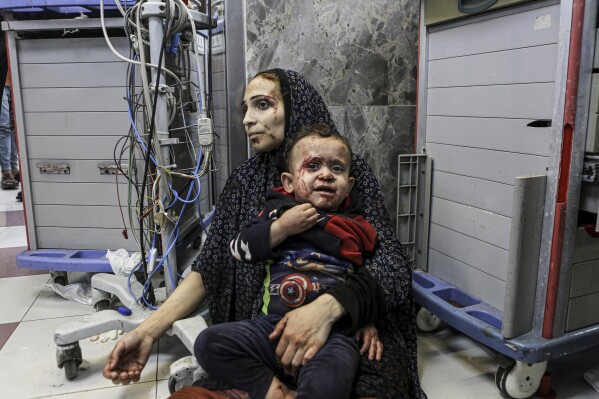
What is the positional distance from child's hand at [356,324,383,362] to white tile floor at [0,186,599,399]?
1.43ft

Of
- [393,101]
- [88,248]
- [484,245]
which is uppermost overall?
[393,101]

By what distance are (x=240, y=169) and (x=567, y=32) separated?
93 centimetres

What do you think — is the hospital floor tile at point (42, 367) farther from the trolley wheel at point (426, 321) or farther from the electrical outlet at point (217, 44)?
the electrical outlet at point (217, 44)

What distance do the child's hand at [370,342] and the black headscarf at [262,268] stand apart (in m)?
0.05

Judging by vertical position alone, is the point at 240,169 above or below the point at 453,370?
above

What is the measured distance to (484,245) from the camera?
62.5 inches

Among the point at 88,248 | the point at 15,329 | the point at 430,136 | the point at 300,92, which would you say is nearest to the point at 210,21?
the point at 300,92

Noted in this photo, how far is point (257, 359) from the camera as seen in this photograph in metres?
1.11

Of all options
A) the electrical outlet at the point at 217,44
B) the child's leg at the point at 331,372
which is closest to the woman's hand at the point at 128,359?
the child's leg at the point at 331,372

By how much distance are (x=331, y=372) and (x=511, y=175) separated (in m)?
0.83

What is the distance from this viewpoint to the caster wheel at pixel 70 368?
60.2 inches

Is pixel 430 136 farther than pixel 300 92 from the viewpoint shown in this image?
Yes

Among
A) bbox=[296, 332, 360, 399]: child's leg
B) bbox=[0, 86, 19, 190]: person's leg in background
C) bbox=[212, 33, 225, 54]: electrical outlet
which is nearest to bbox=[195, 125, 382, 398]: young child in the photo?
bbox=[296, 332, 360, 399]: child's leg

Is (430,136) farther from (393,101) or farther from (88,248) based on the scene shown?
(88,248)
